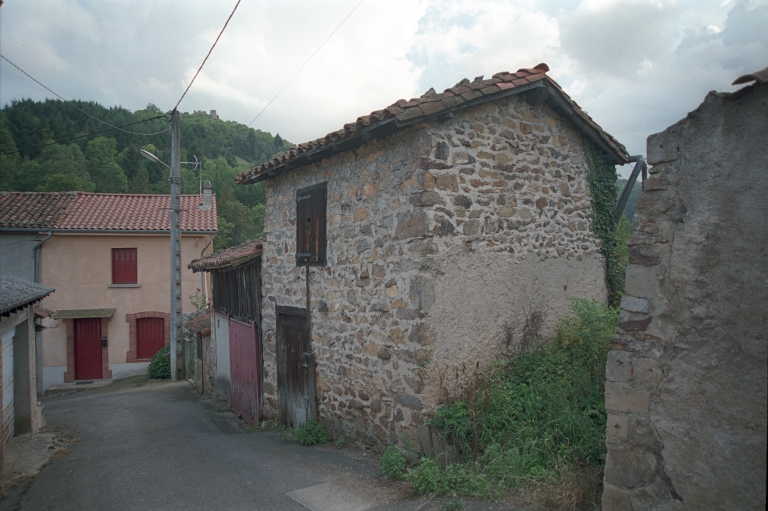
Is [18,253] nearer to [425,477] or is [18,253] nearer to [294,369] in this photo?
[294,369]

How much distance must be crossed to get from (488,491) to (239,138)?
52.3 m

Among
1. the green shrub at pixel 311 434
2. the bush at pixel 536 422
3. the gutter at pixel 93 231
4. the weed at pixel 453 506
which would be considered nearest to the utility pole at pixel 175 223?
the gutter at pixel 93 231

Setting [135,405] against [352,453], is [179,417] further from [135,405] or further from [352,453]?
[352,453]

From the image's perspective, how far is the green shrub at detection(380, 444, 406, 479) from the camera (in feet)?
17.6

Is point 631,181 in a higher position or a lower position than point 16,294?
higher

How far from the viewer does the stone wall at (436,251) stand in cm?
570

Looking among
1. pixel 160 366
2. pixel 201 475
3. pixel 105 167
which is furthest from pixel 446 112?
pixel 105 167

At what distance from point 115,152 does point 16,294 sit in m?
44.2

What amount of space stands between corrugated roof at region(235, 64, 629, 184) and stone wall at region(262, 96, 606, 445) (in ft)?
0.69

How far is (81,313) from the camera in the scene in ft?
65.0

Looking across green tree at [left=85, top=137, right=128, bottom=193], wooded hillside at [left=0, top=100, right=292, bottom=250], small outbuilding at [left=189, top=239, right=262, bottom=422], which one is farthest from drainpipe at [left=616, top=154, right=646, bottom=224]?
green tree at [left=85, top=137, right=128, bottom=193]

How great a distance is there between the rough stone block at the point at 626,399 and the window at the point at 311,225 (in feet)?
15.5

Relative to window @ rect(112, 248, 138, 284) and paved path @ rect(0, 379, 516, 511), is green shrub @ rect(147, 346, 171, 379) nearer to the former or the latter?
window @ rect(112, 248, 138, 284)

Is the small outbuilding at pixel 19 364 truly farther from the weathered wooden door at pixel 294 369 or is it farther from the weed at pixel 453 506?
the weed at pixel 453 506
